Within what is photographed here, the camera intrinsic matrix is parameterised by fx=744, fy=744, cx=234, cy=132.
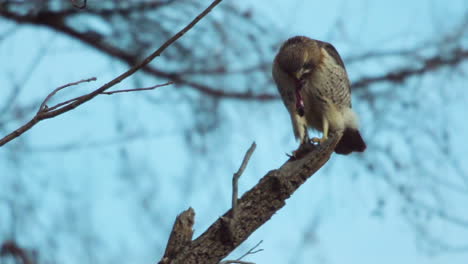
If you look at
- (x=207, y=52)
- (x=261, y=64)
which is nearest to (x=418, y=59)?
(x=261, y=64)

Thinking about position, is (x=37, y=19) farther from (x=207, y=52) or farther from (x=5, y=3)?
(x=207, y=52)

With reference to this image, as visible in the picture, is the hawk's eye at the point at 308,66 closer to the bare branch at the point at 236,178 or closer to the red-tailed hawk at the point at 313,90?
the red-tailed hawk at the point at 313,90

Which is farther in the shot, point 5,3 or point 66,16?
point 66,16

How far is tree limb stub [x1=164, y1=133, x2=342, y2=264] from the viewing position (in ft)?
7.65

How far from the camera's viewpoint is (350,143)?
15.1 ft

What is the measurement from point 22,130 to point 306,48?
272cm

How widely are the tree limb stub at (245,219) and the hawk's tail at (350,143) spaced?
2.01 meters

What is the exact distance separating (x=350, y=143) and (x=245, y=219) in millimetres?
2331

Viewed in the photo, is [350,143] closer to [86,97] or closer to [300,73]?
[300,73]

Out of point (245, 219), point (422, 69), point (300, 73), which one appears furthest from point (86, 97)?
point (422, 69)

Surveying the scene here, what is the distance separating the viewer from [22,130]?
1.88m

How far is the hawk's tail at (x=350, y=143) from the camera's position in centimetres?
456

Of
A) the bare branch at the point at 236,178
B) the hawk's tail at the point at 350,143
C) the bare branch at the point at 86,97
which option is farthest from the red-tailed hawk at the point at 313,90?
the bare branch at the point at 86,97

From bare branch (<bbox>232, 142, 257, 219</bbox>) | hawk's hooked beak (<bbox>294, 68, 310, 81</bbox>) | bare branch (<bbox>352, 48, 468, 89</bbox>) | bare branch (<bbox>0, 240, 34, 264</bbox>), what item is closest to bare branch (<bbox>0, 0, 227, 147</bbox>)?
bare branch (<bbox>232, 142, 257, 219</bbox>)
